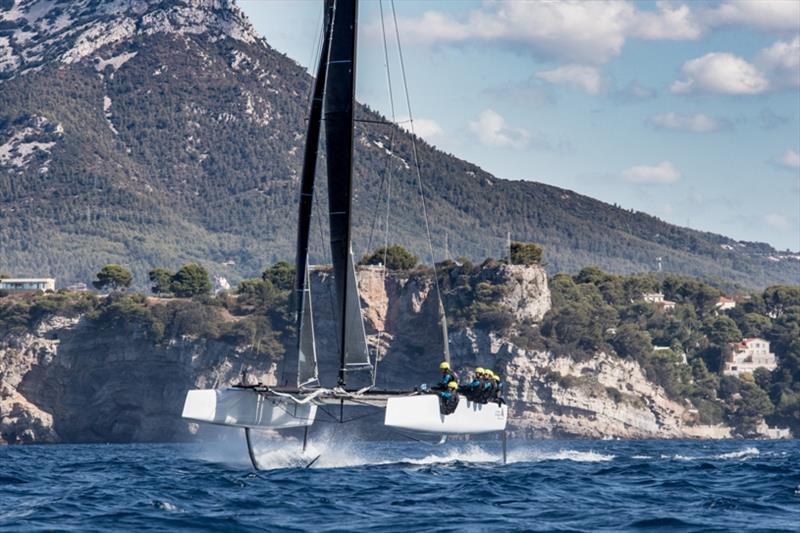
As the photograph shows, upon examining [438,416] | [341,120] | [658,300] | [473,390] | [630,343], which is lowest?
[438,416]

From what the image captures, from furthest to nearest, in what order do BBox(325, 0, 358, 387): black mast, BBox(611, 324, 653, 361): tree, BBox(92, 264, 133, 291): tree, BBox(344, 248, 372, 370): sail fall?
1. BBox(92, 264, 133, 291): tree
2. BBox(611, 324, 653, 361): tree
3. BBox(344, 248, 372, 370): sail
4. BBox(325, 0, 358, 387): black mast

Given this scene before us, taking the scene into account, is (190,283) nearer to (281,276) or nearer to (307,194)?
(281,276)

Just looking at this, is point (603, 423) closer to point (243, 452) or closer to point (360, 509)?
point (243, 452)

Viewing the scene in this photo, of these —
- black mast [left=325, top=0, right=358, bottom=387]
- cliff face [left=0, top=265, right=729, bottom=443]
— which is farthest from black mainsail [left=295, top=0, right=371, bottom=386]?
cliff face [left=0, top=265, right=729, bottom=443]

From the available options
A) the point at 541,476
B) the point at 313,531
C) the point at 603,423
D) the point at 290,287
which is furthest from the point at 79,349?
the point at 313,531

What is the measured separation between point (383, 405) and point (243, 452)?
23.1 feet

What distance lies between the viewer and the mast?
37.2 metres

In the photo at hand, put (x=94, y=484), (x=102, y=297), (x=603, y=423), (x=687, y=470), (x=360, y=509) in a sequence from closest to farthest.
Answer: (x=360, y=509), (x=94, y=484), (x=687, y=470), (x=603, y=423), (x=102, y=297)

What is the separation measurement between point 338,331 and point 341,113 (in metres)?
5.57

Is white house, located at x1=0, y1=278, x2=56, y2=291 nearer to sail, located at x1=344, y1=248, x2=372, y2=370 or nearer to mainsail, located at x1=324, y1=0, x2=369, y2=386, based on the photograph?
sail, located at x1=344, y1=248, x2=372, y2=370

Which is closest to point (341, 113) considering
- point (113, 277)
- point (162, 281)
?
point (162, 281)

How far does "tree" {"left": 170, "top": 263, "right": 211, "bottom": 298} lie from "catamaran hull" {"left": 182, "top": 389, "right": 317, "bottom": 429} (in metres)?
97.9

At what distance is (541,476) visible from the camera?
116ft

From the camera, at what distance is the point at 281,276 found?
12988 centimetres
